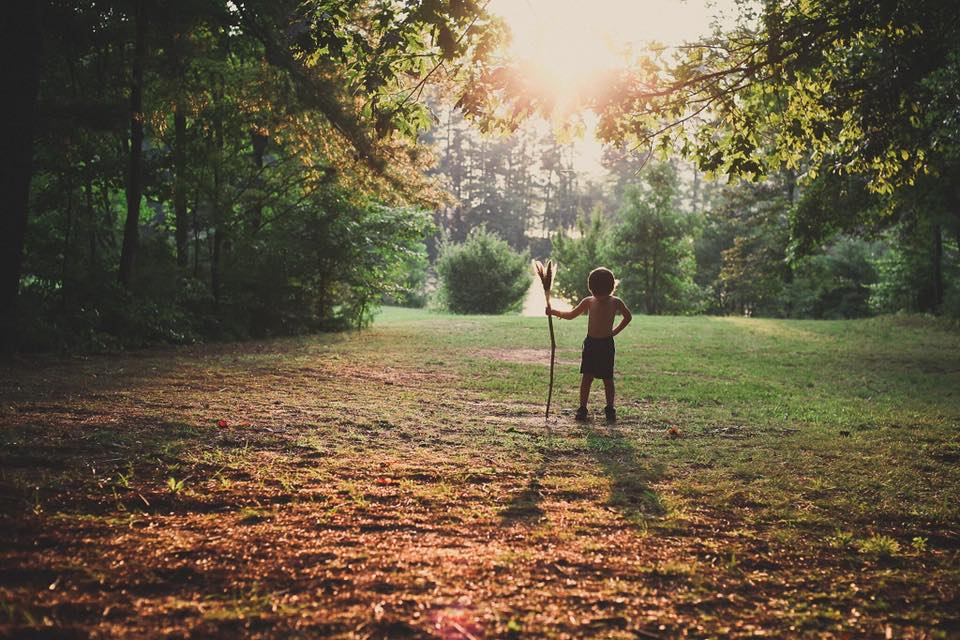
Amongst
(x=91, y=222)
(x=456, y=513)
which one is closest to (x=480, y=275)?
(x=91, y=222)

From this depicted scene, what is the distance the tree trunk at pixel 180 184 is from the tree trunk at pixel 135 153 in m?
0.93

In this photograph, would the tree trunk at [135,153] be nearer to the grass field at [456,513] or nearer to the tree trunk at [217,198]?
the tree trunk at [217,198]

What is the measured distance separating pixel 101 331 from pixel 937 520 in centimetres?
1089

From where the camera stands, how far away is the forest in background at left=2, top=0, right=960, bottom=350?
5.19m

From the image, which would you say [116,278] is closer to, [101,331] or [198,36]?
[101,331]

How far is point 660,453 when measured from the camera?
523 centimetres

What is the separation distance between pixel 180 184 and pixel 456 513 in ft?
35.6

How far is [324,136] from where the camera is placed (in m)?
11.9

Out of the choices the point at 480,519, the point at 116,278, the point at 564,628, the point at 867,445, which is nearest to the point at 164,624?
the point at 564,628

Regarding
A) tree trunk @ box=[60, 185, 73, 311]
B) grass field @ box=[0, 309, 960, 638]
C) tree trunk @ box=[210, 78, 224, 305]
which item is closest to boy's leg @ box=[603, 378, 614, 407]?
grass field @ box=[0, 309, 960, 638]

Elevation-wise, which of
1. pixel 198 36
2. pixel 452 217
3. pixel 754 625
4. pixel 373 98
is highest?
pixel 452 217

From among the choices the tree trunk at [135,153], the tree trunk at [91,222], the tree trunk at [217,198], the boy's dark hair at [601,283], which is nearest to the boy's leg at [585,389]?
the boy's dark hair at [601,283]

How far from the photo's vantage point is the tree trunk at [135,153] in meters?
9.77

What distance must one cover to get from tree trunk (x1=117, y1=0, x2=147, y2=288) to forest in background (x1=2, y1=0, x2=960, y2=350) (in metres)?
0.04
